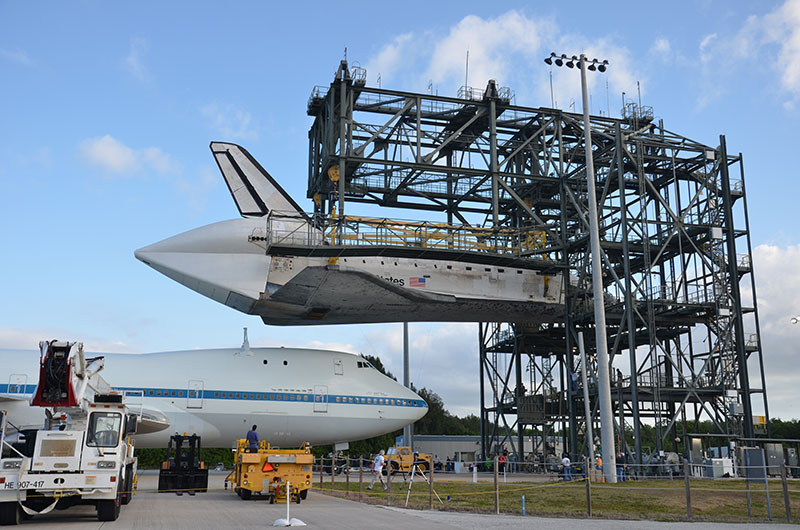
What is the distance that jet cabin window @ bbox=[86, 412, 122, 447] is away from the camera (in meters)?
15.7

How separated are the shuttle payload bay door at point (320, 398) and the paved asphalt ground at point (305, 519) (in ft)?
35.5

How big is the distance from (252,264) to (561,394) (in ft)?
72.7

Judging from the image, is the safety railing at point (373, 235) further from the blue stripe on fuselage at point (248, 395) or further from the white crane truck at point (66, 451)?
the white crane truck at point (66, 451)

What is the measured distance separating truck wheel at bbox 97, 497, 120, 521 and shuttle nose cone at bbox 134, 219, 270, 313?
1934cm

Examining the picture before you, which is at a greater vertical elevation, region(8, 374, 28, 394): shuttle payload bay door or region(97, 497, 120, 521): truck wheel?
region(8, 374, 28, 394): shuttle payload bay door

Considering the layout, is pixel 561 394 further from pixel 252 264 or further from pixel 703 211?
pixel 252 264

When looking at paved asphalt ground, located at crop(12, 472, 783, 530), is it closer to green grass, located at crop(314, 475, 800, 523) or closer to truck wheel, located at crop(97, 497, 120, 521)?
truck wheel, located at crop(97, 497, 120, 521)

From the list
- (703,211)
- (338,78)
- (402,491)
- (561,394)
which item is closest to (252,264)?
(338,78)

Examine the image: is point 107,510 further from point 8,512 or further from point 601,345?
point 601,345

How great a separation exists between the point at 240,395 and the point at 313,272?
263 inches

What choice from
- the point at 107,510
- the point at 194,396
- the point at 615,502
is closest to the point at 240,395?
the point at 194,396

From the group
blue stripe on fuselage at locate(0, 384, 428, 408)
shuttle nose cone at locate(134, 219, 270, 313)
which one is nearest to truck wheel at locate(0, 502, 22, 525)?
blue stripe on fuselage at locate(0, 384, 428, 408)

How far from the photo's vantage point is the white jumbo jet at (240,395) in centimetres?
2958

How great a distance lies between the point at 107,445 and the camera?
52.0ft
